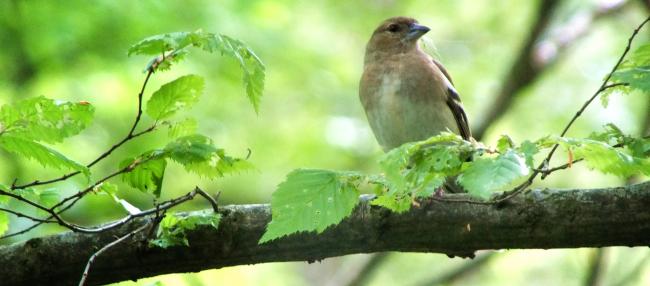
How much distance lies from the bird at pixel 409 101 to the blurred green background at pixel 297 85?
2.12 metres

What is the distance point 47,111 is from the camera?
3.24m

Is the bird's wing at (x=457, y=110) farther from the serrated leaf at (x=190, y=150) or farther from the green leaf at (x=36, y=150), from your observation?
the green leaf at (x=36, y=150)

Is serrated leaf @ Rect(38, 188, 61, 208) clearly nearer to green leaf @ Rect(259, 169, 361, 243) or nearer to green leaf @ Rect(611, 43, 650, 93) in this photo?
green leaf @ Rect(259, 169, 361, 243)

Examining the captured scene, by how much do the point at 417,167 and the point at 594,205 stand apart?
128 cm

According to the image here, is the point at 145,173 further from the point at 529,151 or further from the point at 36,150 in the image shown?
the point at 529,151

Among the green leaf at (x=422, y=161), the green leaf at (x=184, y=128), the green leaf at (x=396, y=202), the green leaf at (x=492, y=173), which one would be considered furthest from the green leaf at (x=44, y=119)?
the green leaf at (x=492, y=173)

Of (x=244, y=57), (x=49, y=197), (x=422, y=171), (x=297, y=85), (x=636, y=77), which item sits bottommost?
(x=422, y=171)

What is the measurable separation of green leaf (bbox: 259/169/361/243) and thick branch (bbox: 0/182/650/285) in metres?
1.02

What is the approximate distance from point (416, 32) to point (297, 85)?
4956 millimetres

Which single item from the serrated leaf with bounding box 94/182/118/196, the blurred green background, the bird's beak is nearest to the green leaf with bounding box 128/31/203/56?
the serrated leaf with bounding box 94/182/118/196

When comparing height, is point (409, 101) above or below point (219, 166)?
above

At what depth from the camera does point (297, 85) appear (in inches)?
477

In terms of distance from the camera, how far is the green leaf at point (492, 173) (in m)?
2.54

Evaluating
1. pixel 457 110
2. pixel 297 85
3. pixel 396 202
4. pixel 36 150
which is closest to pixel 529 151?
pixel 396 202
